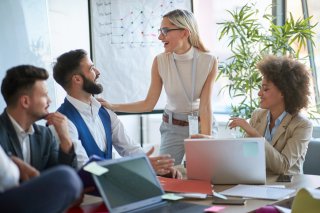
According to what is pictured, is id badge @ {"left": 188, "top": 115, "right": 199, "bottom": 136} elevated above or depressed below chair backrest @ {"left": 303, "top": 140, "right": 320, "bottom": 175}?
above

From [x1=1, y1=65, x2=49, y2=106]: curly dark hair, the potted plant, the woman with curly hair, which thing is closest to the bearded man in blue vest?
[x1=1, y1=65, x2=49, y2=106]: curly dark hair

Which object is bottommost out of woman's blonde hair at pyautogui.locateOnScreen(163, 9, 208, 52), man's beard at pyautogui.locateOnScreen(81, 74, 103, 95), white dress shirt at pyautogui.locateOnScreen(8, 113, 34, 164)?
white dress shirt at pyautogui.locateOnScreen(8, 113, 34, 164)

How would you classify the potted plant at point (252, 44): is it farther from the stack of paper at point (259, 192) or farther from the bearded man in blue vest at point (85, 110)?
the stack of paper at point (259, 192)

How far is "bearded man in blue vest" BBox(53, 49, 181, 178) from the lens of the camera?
2.80 metres

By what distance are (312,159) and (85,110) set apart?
1.43 m

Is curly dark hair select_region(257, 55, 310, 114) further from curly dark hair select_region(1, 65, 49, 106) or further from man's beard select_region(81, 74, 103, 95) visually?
curly dark hair select_region(1, 65, 49, 106)

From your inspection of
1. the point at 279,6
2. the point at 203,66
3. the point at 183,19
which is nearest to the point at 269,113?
the point at 203,66

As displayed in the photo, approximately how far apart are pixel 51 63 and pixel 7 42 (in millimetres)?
400

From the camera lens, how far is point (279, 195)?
2.22 m

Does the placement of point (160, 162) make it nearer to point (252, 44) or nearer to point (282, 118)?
point (282, 118)

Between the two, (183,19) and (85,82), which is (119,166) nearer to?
(85,82)

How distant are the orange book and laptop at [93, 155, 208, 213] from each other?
0.17 metres

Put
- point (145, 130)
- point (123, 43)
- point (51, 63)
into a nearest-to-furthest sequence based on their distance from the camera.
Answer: point (51, 63)
point (123, 43)
point (145, 130)

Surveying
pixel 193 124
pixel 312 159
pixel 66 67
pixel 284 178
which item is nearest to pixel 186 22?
pixel 193 124
